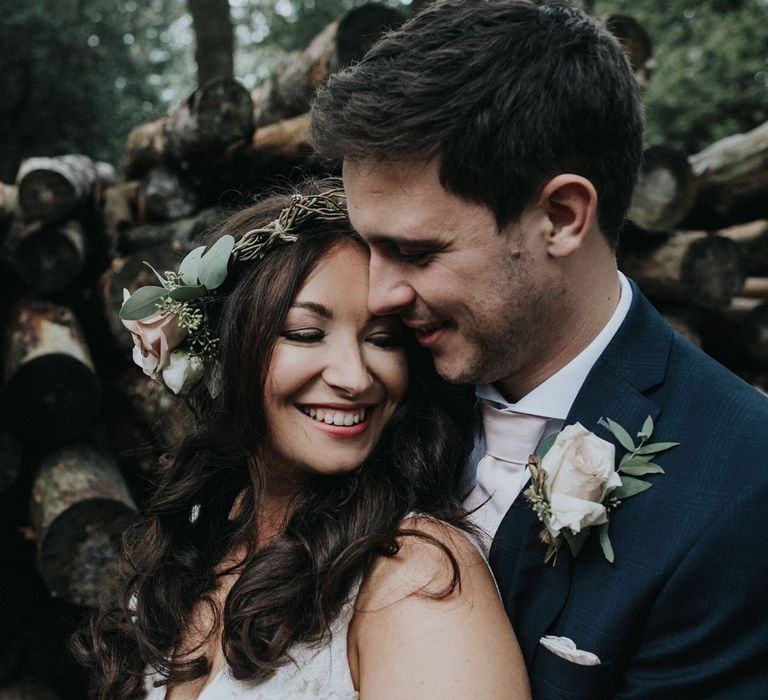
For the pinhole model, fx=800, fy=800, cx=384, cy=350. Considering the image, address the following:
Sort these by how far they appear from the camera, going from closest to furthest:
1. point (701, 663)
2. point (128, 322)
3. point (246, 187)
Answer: point (701, 663)
point (128, 322)
point (246, 187)

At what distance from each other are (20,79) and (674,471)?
1201 cm

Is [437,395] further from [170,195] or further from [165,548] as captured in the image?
[170,195]

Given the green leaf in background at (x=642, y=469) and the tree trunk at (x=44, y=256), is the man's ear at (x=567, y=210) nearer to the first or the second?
the green leaf in background at (x=642, y=469)

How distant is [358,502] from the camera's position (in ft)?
7.22

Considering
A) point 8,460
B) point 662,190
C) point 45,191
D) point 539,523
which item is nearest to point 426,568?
point 539,523

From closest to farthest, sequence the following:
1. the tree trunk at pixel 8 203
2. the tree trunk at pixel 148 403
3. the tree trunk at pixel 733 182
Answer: the tree trunk at pixel 148 403 → the tree trunk at pixel 8 203 → the tree trunk at pixel 733 182

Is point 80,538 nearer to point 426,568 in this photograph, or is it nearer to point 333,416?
point 333,416

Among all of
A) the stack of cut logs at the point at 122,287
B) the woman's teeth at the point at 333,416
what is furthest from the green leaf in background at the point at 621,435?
the stack of cut logs at the point at 122,287

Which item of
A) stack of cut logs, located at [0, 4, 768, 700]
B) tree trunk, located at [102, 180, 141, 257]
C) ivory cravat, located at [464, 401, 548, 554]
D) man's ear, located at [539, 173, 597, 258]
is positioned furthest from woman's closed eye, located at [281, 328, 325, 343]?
tree trunk, located at [102, 180, 141, 257]

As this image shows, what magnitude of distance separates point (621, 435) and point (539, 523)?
0.94ft

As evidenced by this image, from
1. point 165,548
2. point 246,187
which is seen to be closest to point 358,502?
point 165,548

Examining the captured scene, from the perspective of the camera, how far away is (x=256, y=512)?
98.7 inches

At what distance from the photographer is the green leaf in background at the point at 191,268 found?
2.33m

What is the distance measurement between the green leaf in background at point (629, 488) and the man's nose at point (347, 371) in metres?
0.69
